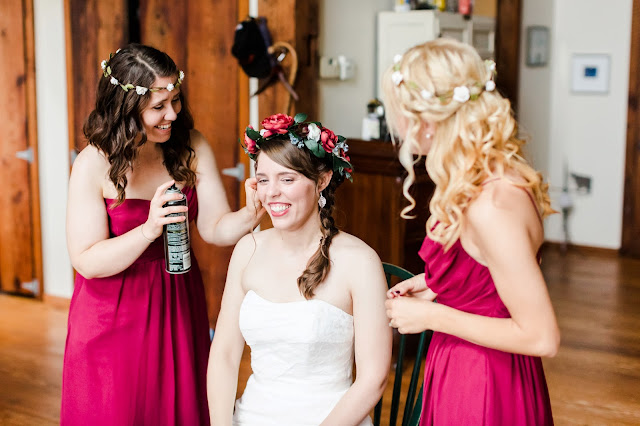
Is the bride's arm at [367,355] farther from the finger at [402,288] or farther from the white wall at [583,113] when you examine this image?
the white wall at [583,113]

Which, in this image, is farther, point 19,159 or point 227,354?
point 19,159

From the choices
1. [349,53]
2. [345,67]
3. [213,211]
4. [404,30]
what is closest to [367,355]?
[213,211]

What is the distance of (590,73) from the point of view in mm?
6168

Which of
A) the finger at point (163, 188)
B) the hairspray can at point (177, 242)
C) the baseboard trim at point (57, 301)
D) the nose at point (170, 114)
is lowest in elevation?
the baseboard trim at point (57, 301)

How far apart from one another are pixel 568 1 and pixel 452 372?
5.15 metres

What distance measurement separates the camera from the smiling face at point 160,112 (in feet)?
6.98

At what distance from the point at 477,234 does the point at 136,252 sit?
0.97 meters

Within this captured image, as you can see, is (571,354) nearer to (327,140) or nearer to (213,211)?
(213,211)

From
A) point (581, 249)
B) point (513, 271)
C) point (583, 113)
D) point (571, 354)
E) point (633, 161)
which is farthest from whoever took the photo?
point (581, 249)

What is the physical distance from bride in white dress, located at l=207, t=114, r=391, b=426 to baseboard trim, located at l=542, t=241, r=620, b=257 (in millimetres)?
4661

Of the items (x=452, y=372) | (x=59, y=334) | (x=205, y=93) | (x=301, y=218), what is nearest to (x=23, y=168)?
(x=59, y=334)

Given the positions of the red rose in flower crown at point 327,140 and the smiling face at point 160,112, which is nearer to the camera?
the red rose in flower crown at point 327,140

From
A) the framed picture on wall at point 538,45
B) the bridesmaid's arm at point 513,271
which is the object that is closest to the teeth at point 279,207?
the bridesmaid's arm at point 513,271

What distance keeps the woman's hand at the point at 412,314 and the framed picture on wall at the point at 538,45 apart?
5.10 metres
